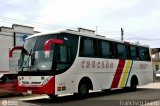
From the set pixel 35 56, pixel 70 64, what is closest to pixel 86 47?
pixel 70 64

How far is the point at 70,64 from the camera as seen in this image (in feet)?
49.3

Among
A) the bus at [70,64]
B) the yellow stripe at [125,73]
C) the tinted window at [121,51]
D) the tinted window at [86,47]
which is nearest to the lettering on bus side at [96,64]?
the bus at [70,64]

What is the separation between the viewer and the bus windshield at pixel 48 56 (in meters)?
14.2

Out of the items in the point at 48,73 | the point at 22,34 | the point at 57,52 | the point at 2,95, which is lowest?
the point at 2,95

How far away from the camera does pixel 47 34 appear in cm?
1520

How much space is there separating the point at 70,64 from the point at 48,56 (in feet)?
4.22

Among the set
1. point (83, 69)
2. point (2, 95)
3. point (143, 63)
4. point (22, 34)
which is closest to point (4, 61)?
point (22, 34)

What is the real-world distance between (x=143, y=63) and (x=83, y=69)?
24.4 feet

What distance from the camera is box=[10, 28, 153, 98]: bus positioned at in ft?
46.5

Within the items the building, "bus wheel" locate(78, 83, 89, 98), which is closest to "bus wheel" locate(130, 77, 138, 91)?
"bus wheel" locate(78, 83, 89, 98)

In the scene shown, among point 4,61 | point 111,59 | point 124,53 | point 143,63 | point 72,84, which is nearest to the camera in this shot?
point 72,84

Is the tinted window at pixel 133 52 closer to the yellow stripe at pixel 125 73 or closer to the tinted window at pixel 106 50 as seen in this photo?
the yellow stripe at pixel 125 73

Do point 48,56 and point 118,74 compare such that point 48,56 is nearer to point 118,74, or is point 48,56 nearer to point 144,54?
point 118,74

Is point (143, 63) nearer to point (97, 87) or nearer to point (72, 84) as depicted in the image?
point (97, 87)
